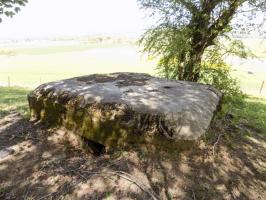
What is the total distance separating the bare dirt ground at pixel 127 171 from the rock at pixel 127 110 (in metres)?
0.26

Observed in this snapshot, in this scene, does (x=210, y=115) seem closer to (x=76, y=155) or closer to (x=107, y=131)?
(x=107, y=131)

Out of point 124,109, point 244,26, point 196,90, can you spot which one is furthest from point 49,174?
point 244,26

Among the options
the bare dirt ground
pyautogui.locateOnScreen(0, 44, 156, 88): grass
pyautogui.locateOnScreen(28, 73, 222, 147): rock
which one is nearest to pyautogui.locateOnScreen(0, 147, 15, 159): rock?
the bare dirt ground

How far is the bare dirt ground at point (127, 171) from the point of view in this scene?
3.83 m

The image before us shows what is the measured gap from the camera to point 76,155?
14.9 ft

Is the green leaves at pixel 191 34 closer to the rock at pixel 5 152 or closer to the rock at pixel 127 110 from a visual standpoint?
the rock at pixel 127 110

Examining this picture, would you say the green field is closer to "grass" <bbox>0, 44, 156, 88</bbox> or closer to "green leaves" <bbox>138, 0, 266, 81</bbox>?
"grass" <bbox>0, 44, 156, 88</bbox>

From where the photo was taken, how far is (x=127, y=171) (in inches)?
158

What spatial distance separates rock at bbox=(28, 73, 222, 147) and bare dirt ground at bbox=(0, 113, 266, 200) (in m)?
0.26

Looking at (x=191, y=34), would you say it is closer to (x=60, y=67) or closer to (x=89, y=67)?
(x=89, y=67)

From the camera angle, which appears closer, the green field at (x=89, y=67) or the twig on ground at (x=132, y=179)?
the twig on ground at (x=132, y=179)

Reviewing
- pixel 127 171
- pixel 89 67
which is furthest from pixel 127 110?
pixel 89 67

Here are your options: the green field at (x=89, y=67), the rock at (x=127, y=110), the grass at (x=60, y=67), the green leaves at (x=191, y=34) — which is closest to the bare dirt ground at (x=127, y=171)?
the rock at (x=127, y=110)

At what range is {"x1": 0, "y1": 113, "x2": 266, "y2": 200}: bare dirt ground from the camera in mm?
3832
